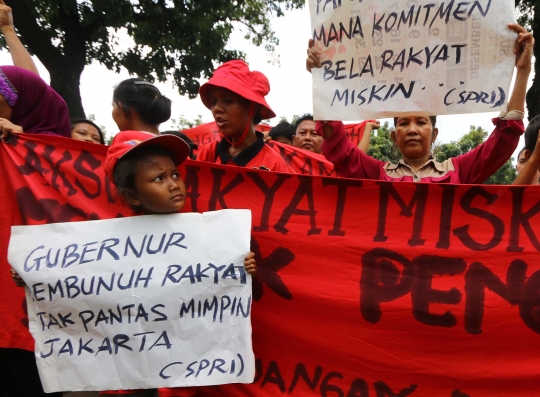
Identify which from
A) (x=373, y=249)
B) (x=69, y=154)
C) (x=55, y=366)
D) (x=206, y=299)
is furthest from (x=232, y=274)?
(x=69, y=154)

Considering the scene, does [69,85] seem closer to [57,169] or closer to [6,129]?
[6,129]

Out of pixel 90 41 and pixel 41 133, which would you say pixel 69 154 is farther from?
pixel 90 41

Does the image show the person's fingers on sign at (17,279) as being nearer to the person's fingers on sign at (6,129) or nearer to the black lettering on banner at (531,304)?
the person's fingers on sign at (6,129)

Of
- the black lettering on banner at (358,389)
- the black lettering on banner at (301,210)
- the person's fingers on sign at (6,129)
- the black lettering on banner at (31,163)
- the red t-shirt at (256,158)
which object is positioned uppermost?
the person's fingers on sign at (6,129)

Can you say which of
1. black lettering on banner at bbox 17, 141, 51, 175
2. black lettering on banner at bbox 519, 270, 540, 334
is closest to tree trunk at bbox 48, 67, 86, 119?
black lettering on banner at bbox 17, 141, 51, 175

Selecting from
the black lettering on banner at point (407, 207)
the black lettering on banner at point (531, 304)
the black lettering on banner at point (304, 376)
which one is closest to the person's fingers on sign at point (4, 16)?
the black lettering on banner at point (407, 207)

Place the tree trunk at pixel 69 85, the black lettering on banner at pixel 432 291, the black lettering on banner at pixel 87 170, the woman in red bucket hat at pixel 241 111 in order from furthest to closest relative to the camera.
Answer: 1. the tree trunk at pixel 69 85
2. the woman in red bucket hat at pixel 241 111
3. the black lettering on banner at pixel 87 170
4. the black lettering on banner at pixel 432 291

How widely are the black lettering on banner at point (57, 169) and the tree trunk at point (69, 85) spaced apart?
8.85 m

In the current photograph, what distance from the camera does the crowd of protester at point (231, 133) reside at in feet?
6.79

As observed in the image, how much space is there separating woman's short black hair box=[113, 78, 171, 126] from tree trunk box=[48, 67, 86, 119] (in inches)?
342

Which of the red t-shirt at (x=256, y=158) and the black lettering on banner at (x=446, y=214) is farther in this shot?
the red t-shirt at (x=256, y=158)

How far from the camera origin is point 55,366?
2.11 m

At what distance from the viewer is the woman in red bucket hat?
8.58ft

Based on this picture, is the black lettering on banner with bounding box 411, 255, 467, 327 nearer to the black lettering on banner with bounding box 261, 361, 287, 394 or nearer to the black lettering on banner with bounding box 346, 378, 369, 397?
the black lettering on banner with bounding box 346, 378, 369, 397
